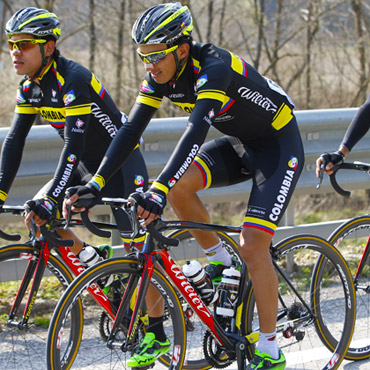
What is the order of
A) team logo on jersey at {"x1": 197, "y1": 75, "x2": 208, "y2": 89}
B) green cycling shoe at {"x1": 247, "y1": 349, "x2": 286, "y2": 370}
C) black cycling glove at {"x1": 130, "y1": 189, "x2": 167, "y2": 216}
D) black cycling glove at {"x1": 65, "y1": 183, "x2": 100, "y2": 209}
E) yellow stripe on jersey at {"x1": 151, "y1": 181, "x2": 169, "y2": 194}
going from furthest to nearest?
green cycling shoe at {"x1": 247, "y1": 349, "x2": 286, "y2": 370} → team logo on jersey at {"x1": 197, "y1": 75, "x2": 208, "y2": 89} → black cycling glove at {"x1": 65, "y1": 183, "x2": 100, "y2": 209} → yellow stripe on jersey at {"x1": 151, "y1": 181, "x2": 169, "y2": 194} → black cycling glove at {"x1": 130, "y1": 189, "x2": 167, "y2": 216}

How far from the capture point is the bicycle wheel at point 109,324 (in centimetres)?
368

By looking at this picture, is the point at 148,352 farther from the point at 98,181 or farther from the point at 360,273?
the point at 360,273

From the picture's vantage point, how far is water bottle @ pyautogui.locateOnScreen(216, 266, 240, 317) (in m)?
4.41

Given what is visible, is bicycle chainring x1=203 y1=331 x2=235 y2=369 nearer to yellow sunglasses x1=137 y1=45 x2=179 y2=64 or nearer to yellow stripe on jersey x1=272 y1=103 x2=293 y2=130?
yellow stripe on jersey x1=272 y1=103 x2=293 y2=130

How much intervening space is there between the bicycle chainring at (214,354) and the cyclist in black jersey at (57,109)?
882mm

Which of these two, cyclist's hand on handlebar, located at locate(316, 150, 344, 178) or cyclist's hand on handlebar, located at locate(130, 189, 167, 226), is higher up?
cyclist's hand on handlebar, located at locate(316, 150, 344, 178)

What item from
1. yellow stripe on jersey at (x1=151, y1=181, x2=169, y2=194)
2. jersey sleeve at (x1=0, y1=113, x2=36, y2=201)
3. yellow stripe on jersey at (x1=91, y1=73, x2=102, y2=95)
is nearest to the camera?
yellow stripe on jersey at (x1=151, y1=181, x2=169, y2=194)

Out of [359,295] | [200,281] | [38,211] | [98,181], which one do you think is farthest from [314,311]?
[38,211]

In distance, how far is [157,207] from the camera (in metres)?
3.62

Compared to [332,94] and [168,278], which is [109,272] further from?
[332,94]

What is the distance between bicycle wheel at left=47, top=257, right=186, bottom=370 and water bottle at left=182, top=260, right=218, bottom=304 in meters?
0.24

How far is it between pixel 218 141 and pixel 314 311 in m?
1.30

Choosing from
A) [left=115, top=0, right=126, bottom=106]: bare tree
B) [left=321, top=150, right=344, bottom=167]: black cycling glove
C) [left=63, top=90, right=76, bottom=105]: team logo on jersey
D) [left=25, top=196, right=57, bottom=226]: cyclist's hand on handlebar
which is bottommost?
[left=25, top=196, right=57, bottom=226]: cyclist's hand on handlebar

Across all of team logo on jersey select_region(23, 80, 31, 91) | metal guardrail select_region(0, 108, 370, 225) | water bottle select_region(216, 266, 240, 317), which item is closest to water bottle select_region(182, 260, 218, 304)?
water bottle select_region(216, 266, 240, 317)
